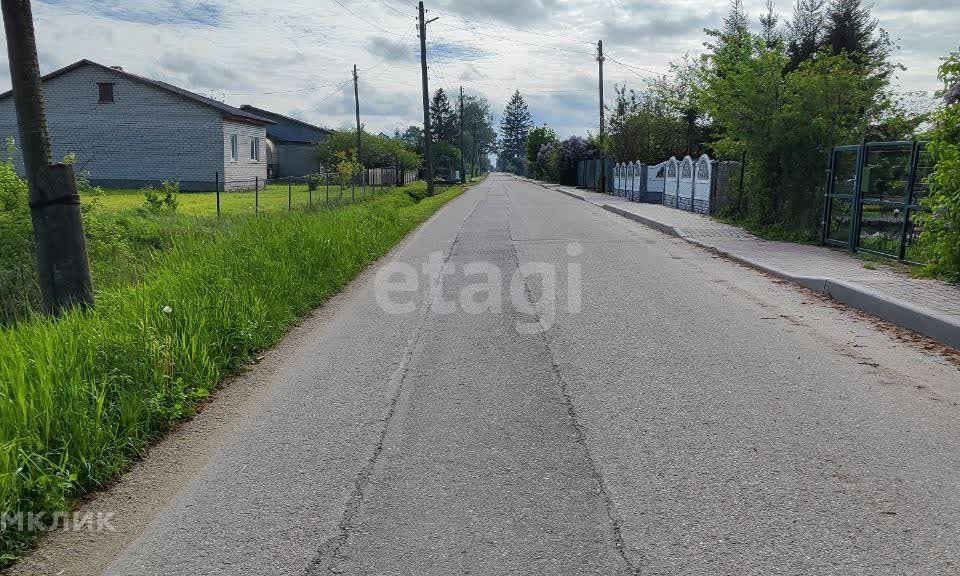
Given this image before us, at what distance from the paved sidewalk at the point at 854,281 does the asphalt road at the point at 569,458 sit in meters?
0.42

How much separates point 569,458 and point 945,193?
25.0 ft

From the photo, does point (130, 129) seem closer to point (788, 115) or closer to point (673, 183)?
point (673, 183)

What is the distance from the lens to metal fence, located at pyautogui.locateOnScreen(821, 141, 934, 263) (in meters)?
11.2

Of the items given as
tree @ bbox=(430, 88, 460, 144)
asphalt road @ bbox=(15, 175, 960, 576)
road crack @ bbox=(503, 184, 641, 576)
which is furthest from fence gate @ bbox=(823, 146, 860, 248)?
tree @ bbox=(430, 88, 460, 144)

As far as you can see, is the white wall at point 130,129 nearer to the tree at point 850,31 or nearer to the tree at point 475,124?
the tree at point 850,31

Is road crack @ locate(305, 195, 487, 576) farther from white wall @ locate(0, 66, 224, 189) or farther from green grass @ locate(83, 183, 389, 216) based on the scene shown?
white wall @ locate(0, 66, 224, 189)

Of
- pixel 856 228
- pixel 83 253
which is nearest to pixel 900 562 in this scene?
pixel 83 253

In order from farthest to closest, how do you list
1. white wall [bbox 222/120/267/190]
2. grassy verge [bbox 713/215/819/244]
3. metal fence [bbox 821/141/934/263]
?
white wall [bbox 222/120/267/190]
grassy verge [bbox 713/215/819/244]
metal fence [bbox 821/141/934/263]

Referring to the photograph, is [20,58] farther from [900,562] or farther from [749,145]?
[749,145]

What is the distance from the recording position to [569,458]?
4.25 metres

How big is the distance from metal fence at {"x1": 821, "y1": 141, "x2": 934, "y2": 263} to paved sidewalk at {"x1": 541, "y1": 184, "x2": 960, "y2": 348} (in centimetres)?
53

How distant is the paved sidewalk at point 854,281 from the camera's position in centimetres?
743

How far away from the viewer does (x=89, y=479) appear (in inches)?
152

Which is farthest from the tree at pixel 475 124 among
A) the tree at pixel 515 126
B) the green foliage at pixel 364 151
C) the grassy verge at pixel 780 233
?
the grassy verge at pixel 780 233
